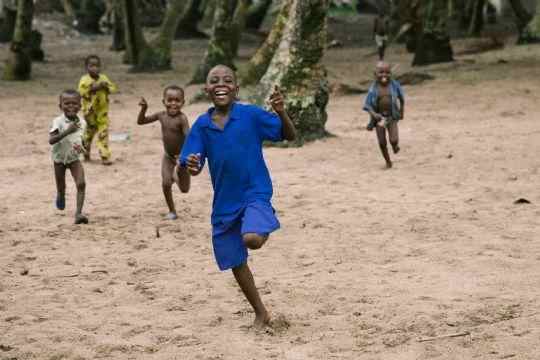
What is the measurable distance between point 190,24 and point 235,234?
101 feet

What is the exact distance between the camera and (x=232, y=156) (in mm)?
5582

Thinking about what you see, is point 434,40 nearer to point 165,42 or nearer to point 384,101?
point 165,42

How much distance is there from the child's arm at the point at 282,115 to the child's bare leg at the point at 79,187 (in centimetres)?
366

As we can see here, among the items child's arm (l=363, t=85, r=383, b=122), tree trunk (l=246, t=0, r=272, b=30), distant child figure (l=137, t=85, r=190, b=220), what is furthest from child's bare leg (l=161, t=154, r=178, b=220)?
tree trunk (l=246, t=0, r=272, b=30)

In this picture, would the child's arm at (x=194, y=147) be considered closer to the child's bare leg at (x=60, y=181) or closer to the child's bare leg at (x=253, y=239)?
the child's bare leg at (x=253, y=239)

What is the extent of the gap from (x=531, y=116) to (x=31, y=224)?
857 cm

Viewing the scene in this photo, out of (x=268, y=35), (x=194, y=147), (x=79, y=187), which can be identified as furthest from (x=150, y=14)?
(x=194, y=147)

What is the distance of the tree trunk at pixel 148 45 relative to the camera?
83.5 feet

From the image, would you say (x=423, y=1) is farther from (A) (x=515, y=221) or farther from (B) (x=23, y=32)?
(A) (x=515, y=221)

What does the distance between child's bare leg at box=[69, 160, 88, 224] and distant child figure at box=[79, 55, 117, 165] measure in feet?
10.8

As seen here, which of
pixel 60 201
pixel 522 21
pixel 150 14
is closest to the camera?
pixel 60 201

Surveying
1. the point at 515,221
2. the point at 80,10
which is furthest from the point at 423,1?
the point at 515,221

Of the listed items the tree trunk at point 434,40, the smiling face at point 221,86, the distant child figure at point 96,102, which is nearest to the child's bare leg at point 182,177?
the smiling face at point 221,86

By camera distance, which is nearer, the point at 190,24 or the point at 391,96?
the point at 391,96
